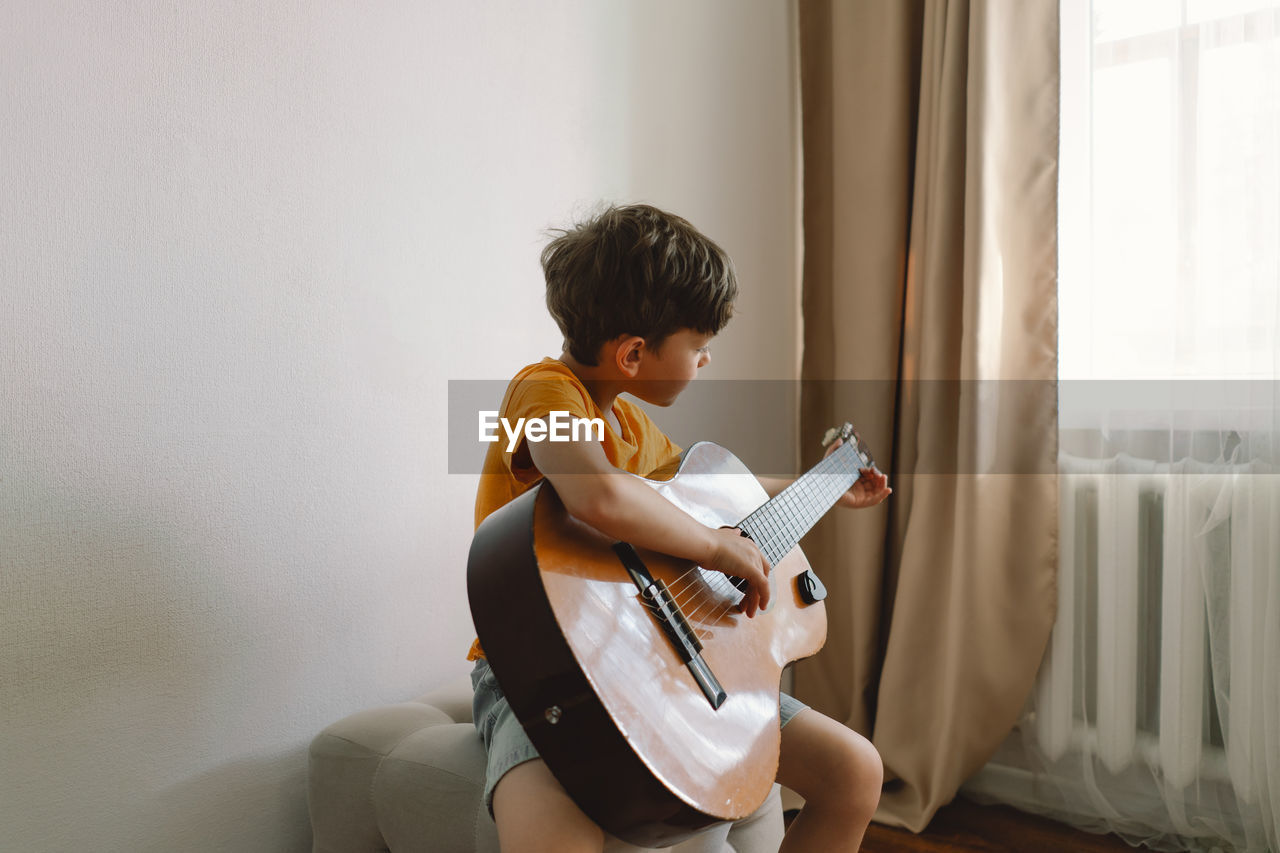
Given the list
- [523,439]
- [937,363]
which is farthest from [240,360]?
[937,363]

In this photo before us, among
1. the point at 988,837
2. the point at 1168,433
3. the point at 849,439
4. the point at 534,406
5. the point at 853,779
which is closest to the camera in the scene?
the point at 534,406

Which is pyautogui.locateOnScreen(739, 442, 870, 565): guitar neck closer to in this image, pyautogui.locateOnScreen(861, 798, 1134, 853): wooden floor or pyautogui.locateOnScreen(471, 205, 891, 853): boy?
pyautogui.locateOnScreen(471, 205, 891, 853): boy

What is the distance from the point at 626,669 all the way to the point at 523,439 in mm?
299

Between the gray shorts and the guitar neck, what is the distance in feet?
0.66

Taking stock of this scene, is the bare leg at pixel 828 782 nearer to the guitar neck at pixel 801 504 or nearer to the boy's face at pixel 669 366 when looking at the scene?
the guitar neck at pixel 801 504

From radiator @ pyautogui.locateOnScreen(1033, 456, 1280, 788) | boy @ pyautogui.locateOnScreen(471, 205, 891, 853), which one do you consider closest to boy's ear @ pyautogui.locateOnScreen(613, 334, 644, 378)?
boy @ pyautogui.locateOnScreen(471, 205, 891, 853)

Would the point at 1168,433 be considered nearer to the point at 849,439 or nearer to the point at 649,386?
the point at 849,439

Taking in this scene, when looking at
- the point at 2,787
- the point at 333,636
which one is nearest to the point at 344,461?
the point at 333,636

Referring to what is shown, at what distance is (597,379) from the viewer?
111 cm

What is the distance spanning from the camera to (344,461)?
4.16ft

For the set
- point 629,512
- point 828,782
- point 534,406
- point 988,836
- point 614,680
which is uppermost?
point 534,406

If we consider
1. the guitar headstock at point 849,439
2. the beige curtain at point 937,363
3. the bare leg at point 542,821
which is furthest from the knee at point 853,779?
the beige curtain at point 937,363

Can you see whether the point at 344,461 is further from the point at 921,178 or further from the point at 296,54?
the point at 921,178

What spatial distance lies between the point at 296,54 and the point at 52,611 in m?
0.77
